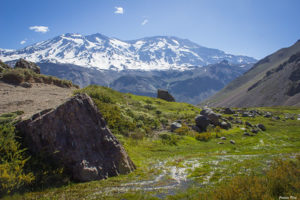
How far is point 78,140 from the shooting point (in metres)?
16.4

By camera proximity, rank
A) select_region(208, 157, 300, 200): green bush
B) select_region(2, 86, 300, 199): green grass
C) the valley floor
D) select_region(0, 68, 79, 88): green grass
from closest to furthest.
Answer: select_region(208, 157, 300, 200): green bush → the valley floor → select_region(2, 86, 300, 199): green grass → select_region(0, 68, 79, 88): green grass

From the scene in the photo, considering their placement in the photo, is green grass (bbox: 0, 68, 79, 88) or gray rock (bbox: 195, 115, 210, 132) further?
gray rock (bbox: 195, 115, 210, 132)

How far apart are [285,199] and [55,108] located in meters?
16.6

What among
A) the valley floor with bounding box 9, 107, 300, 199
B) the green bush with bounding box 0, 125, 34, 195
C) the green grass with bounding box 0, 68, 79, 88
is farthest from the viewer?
the green grass with bounding box 0, 68, 79, 88

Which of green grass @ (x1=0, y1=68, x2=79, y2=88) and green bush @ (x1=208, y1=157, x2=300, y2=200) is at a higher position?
green grass @ (x1=0, y1=68, x2=79, y2=88)

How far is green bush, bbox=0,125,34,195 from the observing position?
459 inches

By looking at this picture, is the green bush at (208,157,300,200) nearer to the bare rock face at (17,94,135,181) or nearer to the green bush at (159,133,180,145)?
the bare rock face at (17,94,135,181)

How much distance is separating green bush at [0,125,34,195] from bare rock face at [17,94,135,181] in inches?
39.7

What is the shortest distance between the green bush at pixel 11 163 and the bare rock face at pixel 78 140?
1.01 meters

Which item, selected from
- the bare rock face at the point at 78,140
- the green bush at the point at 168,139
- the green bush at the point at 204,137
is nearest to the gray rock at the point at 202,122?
the green bush at the point at 204,137

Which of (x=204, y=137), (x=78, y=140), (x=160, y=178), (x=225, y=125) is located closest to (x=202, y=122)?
(x=225, y=125)

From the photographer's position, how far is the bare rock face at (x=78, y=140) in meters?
15.0

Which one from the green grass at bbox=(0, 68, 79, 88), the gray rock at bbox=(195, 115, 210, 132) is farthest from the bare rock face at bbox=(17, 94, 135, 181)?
the gray rock at bbox=(195, 115, 210, 132)

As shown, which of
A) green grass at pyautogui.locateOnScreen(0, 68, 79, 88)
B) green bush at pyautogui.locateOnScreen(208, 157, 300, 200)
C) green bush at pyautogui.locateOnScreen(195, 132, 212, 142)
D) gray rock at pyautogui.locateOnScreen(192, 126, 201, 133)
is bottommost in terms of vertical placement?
green bush at pyautogui.locateOnScreen(195, 132, 212, 142)
